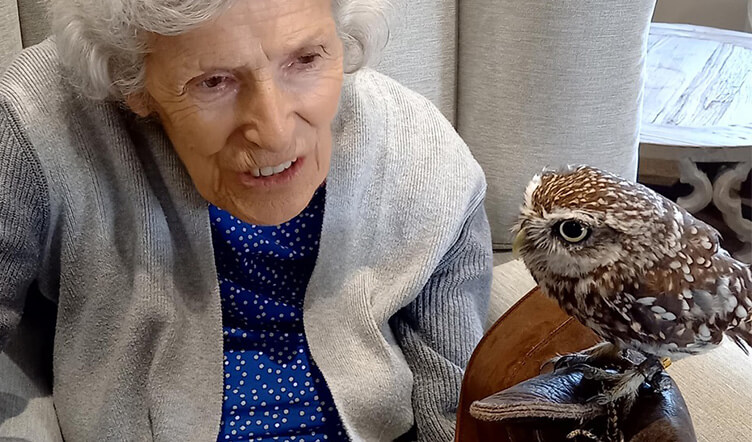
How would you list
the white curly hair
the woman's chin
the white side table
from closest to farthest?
the white curly hair < the woman's chin < the white side table

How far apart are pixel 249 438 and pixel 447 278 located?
1.06ft

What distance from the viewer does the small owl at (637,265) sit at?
624mm

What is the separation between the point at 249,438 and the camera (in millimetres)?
1087

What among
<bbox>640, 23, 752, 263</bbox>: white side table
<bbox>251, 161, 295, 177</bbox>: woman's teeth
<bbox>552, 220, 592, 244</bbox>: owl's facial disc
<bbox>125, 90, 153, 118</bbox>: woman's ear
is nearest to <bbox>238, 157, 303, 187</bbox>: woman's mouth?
<bbox>251, 161, 295, 177</bbox>: woman's teeth

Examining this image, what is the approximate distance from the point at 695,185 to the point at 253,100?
1528 mm

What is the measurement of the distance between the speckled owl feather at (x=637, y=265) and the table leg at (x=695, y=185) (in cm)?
146

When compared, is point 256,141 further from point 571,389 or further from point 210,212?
point 571,389

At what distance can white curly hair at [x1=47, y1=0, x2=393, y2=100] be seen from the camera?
812 mm

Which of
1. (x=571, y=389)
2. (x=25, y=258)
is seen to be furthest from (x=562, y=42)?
(x=25, y=258)

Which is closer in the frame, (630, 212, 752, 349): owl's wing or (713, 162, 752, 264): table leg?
(630, 212, 752, 349): owl's wing

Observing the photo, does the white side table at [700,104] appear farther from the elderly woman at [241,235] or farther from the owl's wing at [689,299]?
the owl's wing at [689,299]

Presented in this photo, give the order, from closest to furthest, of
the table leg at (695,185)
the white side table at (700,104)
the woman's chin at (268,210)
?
the woman's chin at (268,210), the white side table at (700,104), the table leg at (695,185)

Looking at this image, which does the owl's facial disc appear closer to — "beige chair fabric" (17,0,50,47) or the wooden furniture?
the wooden furniture

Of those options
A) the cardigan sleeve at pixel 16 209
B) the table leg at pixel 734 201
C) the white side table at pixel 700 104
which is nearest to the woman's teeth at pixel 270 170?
the cardigan sleeve at pixel 16 209
